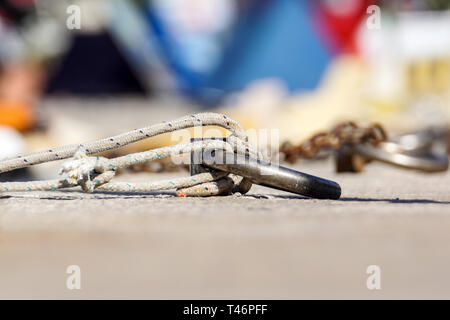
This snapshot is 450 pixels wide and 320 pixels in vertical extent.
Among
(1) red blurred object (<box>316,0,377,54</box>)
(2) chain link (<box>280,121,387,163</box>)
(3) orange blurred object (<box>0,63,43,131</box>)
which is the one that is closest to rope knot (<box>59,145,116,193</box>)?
(2) chain link (<box>280,121,387,163</box>)

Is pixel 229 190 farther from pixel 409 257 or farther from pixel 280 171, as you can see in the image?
pixel 409 257

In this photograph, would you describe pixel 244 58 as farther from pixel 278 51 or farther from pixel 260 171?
pixel 260 171

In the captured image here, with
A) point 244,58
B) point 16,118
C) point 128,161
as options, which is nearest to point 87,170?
point 128,161

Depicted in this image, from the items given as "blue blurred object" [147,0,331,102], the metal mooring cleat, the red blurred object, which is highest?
the red blurred object

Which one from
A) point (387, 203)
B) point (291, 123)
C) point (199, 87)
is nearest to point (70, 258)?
point (387, 203)

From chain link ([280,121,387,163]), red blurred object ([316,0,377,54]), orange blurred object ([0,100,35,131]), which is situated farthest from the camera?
red blurred object ([316,0,377,54])

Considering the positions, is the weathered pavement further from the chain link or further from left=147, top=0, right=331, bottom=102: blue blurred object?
left=147, top=0, right=331, bottom=102: blue blurred object

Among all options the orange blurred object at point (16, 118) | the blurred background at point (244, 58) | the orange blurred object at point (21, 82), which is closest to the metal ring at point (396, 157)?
the orange blurred object at point (16, 118)
